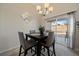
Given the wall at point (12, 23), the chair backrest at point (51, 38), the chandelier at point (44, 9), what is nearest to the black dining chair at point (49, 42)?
the chair backrest at point (51, 38)

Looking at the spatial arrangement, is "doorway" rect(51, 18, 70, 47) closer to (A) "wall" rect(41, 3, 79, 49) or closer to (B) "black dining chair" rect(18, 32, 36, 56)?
(A) "wall" rect(41, 3, 79, 49)

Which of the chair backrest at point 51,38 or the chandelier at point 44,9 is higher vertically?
the chandelier at point 44,9

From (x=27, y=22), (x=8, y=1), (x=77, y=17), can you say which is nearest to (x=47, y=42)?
(x=27, y=22)

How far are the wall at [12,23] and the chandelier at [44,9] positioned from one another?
0.35 feet

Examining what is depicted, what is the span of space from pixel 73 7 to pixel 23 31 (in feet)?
3.38

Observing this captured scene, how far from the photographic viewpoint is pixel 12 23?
208cm

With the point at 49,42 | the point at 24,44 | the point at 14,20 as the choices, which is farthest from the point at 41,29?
the point at 14,20

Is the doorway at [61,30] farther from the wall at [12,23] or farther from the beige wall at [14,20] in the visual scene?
the wall at [12,23]

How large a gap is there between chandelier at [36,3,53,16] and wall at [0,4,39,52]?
0.11m

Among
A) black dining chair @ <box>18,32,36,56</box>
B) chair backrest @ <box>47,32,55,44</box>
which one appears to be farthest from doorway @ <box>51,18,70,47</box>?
black dining chair @ <box>18,32,36,56</box>

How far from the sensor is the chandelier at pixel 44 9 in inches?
80.5

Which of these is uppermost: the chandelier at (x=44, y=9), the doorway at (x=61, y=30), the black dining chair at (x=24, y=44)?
the chandelier at (x=44, y=9)

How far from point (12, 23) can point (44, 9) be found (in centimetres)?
66

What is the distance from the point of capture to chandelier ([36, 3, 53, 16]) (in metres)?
2.05
